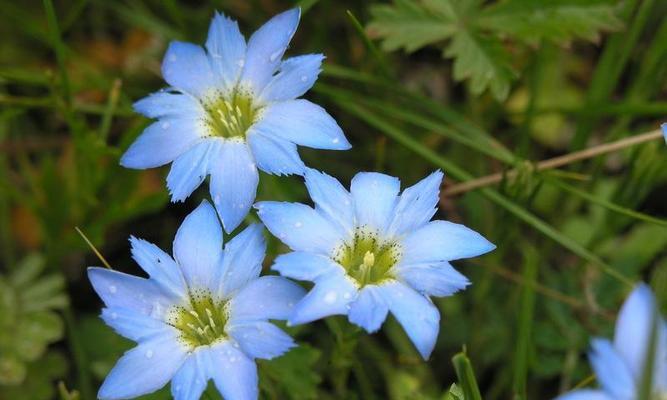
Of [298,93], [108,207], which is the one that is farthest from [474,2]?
[108,207]

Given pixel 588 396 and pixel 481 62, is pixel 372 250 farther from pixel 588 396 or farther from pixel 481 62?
pixel 481 62

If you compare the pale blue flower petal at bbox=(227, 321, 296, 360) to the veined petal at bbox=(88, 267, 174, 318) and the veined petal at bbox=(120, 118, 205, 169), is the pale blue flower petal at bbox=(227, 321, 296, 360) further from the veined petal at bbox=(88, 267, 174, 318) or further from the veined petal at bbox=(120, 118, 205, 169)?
the veined petal at bbox=(120, 118, 205, 169)

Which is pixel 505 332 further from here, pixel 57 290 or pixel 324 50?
pixel 57 290

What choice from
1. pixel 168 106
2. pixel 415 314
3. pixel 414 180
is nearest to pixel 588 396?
pixel 415 314

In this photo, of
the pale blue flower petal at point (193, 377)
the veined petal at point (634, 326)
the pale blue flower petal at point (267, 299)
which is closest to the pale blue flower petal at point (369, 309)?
the pale blue flower petal at point (267, 299)

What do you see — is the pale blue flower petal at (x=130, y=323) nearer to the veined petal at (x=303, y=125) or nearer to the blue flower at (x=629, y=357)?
the veined petal at (x=303, y=125)
